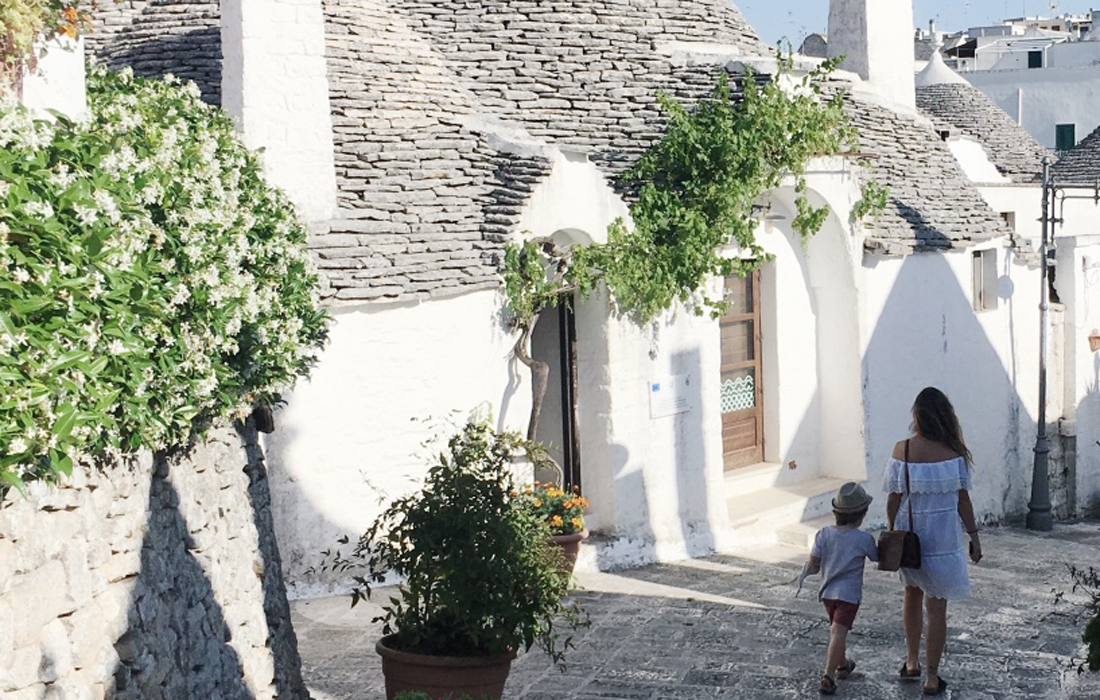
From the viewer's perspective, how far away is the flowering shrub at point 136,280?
4.67 meters

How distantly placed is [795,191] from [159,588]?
9955 millimetres

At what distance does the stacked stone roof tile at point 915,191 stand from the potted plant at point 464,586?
29.9ft

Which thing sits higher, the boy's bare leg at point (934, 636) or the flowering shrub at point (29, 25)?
the flowering shrub at point (29, 25)

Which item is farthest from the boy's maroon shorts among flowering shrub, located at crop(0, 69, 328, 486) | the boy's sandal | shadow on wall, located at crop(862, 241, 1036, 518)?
shadow on wall, located at crop(862, 241, 1036, 518)

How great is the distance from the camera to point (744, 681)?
9.66m

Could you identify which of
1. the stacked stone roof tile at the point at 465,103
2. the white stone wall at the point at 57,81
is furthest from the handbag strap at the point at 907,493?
the white stone wall at the point at 57,81

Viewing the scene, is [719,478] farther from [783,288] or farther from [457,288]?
[457,288]

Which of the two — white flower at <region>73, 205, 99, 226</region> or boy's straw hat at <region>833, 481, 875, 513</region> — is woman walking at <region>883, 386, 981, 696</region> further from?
white flower at <region>73, 205, 99, 226</region>

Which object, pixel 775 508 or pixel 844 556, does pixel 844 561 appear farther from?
pixel 775 508

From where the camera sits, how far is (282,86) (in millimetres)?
11320

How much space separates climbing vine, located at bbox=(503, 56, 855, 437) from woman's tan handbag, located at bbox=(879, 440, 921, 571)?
15.9ft

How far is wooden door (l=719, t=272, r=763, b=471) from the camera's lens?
15539 mm

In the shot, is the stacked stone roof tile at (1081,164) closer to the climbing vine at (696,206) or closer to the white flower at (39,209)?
the climbing vine at (696,206)

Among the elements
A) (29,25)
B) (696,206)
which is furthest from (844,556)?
(696,206)
